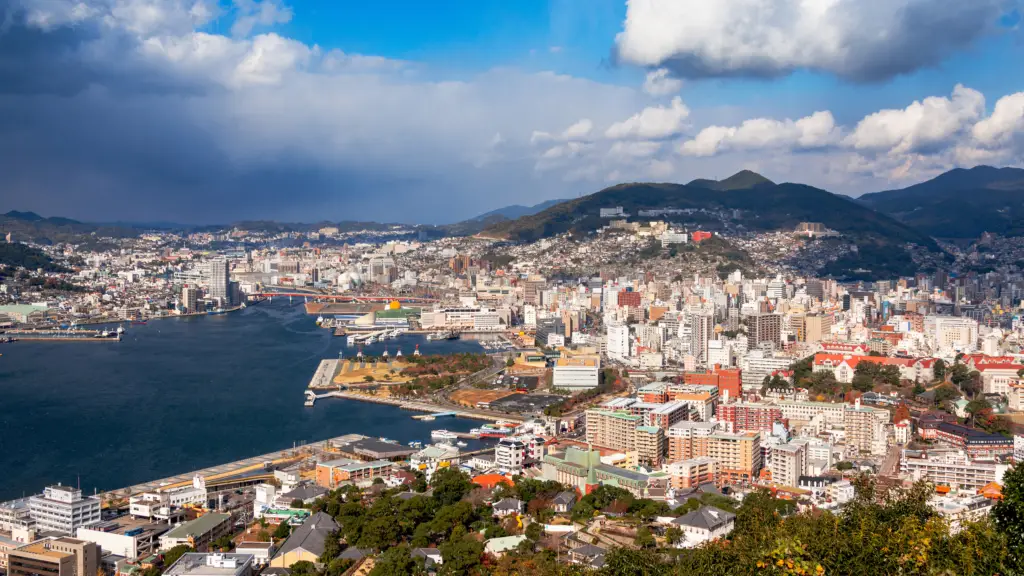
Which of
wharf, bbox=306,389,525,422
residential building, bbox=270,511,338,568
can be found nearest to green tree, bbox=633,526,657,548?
residential building, bbox=270,511,338,568

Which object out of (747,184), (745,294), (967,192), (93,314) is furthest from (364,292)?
(967,192)

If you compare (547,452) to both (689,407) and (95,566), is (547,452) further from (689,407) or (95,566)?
(95,566)

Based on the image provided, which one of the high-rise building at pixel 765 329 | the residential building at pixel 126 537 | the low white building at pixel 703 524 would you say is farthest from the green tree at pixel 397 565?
the high-rise building at pixel 765 329

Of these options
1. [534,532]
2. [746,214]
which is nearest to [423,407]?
[534,532]

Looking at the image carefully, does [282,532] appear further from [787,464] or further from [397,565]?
[787,464]

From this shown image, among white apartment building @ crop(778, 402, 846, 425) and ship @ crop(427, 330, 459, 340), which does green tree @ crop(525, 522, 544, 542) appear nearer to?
white apartment building @ crop(778, 402, 846, 425)

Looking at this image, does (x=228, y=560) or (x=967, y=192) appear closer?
(x=228, y=560)

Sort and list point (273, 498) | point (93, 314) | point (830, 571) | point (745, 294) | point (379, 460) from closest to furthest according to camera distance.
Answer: point (830, 571), point (273, 498), point (379, 460), point (745, 294), point (93, 314)
